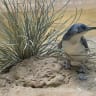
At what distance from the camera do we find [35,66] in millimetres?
2344

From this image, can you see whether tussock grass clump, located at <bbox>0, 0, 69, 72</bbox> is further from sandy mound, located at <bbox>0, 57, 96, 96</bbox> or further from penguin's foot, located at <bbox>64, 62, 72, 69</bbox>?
penguin's foot, located at <bbox>64, 62, 72, 69</bbox>

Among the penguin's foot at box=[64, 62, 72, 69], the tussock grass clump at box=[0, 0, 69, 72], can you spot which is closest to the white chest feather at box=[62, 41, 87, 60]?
the penguin's foot at box=[64, 62, 72, 69]

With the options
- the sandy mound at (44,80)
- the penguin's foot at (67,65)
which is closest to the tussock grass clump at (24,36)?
the sandy mound at (44,80)

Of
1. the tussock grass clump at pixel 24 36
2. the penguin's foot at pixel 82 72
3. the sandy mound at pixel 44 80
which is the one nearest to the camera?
the sandy mound at pixel 44 80

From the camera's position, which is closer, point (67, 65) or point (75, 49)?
point (75, 49)

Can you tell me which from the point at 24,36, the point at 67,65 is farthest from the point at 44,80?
the point at 24,36

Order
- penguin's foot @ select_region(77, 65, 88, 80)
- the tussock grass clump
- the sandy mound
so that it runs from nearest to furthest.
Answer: the sandy mound → penguin's foot @ select_region(77, 65, 88, 80) → the tussock grass clump

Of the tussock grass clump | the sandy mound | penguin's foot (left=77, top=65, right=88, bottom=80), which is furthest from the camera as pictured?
the tussock grass clump

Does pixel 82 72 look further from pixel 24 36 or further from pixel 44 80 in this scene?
pixel 24 36

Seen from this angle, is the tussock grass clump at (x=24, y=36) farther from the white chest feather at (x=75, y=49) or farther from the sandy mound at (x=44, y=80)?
the white chest feather at (x=75, y=49)

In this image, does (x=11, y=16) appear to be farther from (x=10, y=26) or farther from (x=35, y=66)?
(x=35, y=66)

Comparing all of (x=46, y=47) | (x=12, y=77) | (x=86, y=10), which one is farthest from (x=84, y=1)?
(x=12, y=77)

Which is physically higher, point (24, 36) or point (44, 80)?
point (24, 36)

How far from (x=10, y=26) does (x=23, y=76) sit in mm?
432
